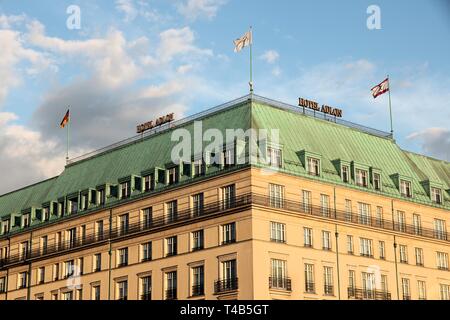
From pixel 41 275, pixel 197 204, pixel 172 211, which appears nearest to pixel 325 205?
pixel 197 204

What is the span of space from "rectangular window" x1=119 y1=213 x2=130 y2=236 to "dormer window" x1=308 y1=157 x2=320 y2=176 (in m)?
20.5

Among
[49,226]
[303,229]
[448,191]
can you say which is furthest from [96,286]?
[448,191]

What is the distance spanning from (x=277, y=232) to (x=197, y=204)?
8842mm

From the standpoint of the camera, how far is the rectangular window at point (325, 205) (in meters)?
86.1

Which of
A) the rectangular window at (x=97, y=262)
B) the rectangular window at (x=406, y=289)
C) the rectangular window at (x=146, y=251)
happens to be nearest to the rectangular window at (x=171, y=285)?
the rectangular window at (x=146, y=251)

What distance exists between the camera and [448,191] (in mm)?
100938

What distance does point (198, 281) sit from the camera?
8325cm

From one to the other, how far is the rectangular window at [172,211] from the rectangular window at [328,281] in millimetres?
15712

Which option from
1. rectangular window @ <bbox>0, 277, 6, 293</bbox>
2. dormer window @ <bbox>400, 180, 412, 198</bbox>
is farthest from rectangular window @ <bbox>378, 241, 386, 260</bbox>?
rectangular window @ <bbox>0, 277, 6, 293</bbox>

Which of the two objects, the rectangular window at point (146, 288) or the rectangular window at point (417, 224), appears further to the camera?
the rectangular window at point (417, 224)

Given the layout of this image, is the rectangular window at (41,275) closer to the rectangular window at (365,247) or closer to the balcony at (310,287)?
the balcony at (310,287)

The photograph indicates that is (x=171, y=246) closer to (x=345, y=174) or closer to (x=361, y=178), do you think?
(x=345, y=174)

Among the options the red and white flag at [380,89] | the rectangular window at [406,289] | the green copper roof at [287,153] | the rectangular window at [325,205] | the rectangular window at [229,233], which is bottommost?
the rectangular window at [406,289]
